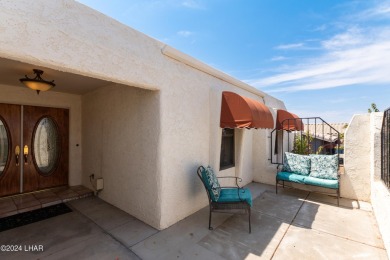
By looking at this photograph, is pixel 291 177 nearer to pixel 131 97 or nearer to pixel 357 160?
pixel 357 160

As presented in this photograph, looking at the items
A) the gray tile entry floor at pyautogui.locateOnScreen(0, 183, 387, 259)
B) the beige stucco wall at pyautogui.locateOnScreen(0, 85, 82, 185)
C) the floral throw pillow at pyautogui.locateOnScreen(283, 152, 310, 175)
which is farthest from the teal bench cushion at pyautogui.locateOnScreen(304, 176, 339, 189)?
the beige stucco wall at pyautogui.locateOnScreen(0, 85, 82, 185)

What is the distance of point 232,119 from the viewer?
636 centimetres

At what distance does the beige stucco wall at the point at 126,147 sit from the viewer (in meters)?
5.04

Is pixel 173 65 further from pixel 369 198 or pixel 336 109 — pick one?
pixel 336 109

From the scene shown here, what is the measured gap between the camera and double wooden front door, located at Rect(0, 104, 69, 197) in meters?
6.63

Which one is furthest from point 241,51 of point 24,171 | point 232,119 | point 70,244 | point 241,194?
point 24,171

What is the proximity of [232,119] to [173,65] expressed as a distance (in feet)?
8.82

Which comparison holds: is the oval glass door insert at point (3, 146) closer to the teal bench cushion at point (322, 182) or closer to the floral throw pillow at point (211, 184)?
the floral throw pillow at point (211, 184)

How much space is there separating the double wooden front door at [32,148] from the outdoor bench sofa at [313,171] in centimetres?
950

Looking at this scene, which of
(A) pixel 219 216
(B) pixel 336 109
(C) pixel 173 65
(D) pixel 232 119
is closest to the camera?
(C) pixel 173 65

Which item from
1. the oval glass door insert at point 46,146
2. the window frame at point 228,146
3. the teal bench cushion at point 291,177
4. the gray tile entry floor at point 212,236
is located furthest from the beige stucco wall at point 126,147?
the teal bench cushion at point 291,177

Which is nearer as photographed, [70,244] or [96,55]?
[96,55]

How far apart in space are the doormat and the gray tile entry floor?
0.97ft

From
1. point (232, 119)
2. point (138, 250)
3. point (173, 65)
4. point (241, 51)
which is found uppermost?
point (241, 51)
